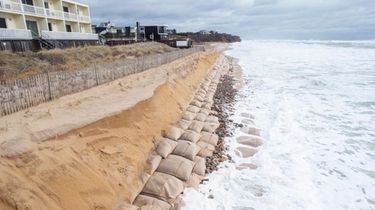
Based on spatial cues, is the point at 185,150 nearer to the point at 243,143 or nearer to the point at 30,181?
the point at 243,143

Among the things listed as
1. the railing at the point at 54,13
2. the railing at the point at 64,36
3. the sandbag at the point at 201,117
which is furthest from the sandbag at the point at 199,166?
the railing at the point at 54,13

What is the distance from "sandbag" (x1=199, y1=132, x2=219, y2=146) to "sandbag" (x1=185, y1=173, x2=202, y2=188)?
184cm

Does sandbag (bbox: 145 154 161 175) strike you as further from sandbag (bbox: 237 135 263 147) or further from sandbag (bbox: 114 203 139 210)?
sandbag (bbox: 237 135 263 147)

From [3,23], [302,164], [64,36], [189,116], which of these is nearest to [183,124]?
[189,116]

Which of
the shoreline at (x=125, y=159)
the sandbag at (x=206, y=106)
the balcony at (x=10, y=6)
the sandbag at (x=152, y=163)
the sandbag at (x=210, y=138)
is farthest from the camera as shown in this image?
the balcony at (x=10, y=6)

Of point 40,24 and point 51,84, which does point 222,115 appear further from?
point 40,24

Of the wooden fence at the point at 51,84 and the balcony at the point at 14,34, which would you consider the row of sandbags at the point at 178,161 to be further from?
the balcony at the point at 14,34

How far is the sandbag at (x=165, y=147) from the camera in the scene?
663 cm

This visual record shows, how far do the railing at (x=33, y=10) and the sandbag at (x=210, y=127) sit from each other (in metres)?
21.4

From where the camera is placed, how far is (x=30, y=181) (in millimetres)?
4141

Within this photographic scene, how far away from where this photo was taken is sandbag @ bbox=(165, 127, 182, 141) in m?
7.52

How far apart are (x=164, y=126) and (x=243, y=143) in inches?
104

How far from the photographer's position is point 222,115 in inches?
438

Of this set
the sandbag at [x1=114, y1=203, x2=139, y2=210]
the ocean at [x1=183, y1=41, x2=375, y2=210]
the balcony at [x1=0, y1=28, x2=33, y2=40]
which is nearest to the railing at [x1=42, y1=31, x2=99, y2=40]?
the balcony at [x1=0, y1=28, x2=33, y2=40]
